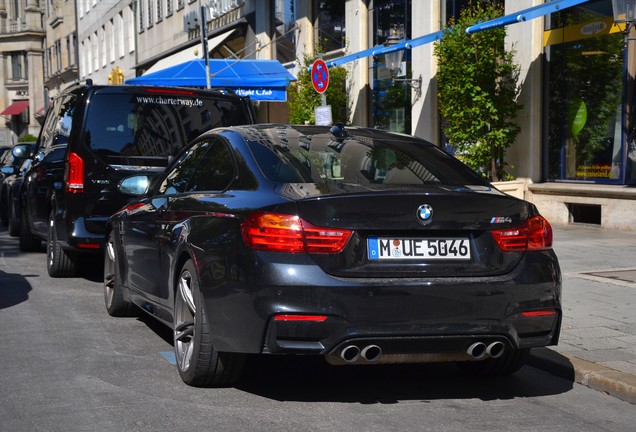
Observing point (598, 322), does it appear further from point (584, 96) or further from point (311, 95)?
point (311, 95)

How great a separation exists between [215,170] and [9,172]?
8.78 meters

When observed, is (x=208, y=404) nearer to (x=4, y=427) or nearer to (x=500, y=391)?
(x=4, y=427)

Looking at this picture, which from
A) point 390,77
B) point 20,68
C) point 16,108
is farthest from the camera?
point 20,68

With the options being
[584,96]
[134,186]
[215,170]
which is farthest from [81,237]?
[584,96]

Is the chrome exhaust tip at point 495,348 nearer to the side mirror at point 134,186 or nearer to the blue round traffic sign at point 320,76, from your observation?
the side mirror at point 134,186

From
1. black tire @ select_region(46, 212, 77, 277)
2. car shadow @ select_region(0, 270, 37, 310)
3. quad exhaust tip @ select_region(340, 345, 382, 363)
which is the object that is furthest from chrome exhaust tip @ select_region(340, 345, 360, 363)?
black tire @ select_region(46, 212, 77, 277)

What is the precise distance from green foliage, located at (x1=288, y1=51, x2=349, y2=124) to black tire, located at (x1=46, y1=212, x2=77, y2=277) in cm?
1320

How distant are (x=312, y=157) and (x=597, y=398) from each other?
2132 mm

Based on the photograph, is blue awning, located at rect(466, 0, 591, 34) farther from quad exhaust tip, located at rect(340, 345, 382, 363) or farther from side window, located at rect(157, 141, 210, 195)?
quad exhaust tip, located at rect(340, 345, 382, 363)

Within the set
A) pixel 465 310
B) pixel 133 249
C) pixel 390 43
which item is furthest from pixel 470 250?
pixel 390 43

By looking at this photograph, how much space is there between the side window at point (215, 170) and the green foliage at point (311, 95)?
17450mm

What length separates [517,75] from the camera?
58.6ft

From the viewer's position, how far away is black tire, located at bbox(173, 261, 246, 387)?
18.7 feet

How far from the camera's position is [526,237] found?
5.54m
